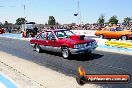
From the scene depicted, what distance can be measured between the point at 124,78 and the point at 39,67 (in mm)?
7206

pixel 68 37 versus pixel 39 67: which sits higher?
pixel 68 37

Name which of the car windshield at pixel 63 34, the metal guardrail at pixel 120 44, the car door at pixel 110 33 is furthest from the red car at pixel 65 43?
the car door at pixel 110 33

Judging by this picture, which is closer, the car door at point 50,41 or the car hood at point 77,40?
the car hood at point 77,40

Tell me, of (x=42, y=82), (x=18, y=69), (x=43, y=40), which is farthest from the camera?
(x=43, y=40)

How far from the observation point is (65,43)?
50.0ft

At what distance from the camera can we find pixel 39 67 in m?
13.3

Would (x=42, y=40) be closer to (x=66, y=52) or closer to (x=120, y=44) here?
(x=66, y=52)

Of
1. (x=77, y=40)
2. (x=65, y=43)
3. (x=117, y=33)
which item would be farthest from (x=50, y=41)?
(x=117, y=33)

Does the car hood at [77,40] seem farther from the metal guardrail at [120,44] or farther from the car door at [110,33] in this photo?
the car door at [110,33]

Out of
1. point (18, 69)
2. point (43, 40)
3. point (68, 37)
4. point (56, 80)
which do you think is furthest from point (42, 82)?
point (43, 40)

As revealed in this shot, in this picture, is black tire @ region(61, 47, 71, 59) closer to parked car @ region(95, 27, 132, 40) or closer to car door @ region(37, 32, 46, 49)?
car door @ region(37, 32, 46, 49)

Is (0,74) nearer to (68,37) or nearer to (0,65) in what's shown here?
(0,65)

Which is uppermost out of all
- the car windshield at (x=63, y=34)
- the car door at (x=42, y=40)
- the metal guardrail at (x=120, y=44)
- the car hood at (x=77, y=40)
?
the car windshield at (x=63, y=34)

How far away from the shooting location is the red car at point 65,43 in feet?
48.0
